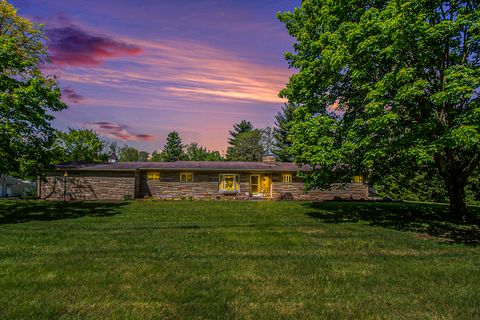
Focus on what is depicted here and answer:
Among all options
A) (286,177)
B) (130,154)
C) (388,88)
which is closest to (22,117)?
(388,88)

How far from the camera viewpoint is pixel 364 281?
19.5ft

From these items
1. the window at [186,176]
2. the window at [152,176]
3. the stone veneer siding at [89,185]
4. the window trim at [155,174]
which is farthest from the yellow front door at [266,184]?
the stone veneer siding at [89,185]

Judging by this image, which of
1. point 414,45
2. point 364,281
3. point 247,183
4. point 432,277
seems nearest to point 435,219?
point 414,45

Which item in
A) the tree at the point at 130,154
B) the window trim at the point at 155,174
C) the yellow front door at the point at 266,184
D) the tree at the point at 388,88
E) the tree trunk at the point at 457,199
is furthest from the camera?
the tree at the point at 130,154

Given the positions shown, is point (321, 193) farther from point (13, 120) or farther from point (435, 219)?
Result: point (13, 120)

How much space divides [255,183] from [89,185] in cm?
1572

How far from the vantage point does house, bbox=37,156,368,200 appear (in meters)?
27.3

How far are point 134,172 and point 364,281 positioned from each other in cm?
2504

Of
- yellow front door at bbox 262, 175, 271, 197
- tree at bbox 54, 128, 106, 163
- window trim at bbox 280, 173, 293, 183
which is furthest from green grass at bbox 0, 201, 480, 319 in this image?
tree at bbox 54, 128, 106, 163

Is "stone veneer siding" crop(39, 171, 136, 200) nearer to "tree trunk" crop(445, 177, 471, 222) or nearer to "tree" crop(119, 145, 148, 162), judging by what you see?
"tree trunk" crop(445, 177, 471, 222)

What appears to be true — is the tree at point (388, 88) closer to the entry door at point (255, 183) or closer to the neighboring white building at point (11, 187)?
the entry door at point (255, 183)

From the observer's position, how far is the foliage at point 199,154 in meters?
70.9

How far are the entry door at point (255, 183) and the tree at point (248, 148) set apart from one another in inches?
1777

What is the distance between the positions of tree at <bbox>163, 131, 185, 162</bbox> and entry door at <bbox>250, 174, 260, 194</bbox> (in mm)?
47112
